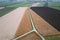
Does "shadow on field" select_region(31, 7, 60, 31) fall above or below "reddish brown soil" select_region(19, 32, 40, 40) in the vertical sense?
below

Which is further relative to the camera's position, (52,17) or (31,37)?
(52,17)

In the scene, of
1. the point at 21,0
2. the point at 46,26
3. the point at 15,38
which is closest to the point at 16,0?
the point at 21,0

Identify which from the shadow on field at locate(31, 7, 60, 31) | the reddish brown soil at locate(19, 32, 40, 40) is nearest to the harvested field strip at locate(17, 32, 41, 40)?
the reddish brown soil at locate(19, 32, 40, 40)

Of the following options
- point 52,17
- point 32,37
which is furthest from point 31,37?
point 52,17

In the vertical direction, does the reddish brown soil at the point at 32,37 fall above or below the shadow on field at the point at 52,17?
above

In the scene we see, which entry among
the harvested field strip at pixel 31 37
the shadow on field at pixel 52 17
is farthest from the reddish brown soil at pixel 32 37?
the shadow on field at pixel 52 17

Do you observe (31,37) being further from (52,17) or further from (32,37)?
(52,17)

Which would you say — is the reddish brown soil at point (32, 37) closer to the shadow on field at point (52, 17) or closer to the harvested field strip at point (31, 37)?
the harvested field strip at point (31, 37)

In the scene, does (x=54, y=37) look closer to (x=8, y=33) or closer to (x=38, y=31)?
(x=38, y=31)

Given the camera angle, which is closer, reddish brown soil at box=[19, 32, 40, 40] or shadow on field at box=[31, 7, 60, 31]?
reddish brown soil at box=[19, 32, 40, 40]

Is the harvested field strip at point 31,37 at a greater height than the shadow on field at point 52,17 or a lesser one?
greater

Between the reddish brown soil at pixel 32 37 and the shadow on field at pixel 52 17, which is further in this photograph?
the shadow on field at pixel 52 17

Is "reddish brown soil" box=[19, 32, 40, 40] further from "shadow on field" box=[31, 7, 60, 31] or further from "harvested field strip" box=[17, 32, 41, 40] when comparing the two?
A: "shadow on field" box=[31, 7, 60, 31]
